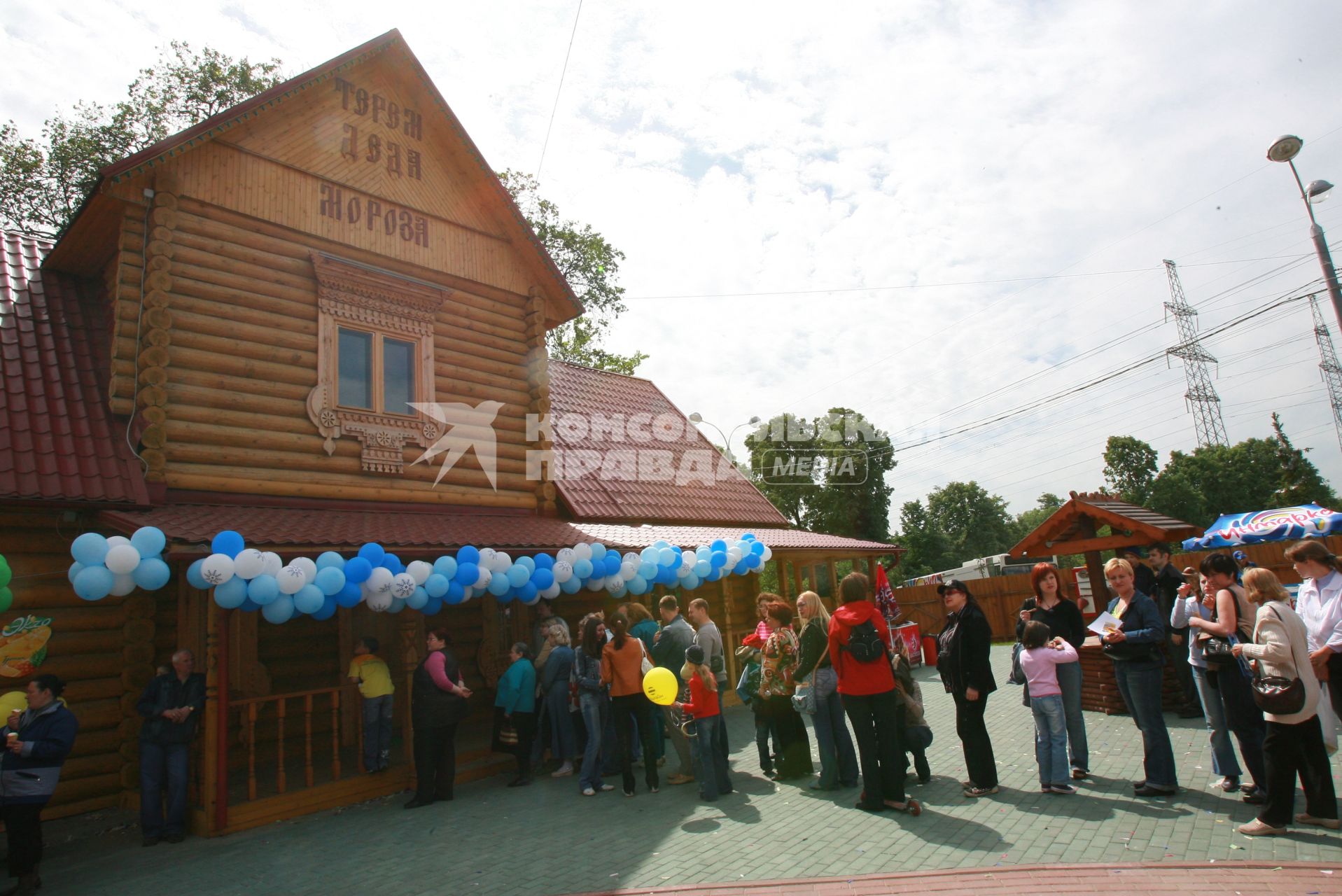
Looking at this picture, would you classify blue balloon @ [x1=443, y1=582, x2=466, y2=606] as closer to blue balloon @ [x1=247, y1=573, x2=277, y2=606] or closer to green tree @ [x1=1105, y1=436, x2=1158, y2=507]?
blue balloon @ [x1=247, y1=573, x2=277, y2=606]

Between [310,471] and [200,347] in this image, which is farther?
[310,471]

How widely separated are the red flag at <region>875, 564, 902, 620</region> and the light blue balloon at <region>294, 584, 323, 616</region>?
12086 mm

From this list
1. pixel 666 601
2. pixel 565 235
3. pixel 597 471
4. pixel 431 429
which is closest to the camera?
pixel 666 601

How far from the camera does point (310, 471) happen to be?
9570 mm

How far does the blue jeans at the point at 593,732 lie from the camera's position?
26.2 feet

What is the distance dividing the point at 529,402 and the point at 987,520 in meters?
67.9

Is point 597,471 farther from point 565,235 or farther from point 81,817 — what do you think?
point 565,235

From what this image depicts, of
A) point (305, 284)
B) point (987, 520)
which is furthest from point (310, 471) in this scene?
point (987, 520)

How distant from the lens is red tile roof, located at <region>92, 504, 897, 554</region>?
24.6ft

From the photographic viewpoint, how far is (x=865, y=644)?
20.3ft

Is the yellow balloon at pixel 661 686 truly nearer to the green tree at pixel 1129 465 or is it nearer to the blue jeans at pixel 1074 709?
the blue jeans at pixel 1074 709

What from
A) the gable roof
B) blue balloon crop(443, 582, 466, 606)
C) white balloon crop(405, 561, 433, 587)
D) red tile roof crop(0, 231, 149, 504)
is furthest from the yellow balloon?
the gable roof

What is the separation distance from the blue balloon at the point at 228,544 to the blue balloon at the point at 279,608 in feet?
1.80

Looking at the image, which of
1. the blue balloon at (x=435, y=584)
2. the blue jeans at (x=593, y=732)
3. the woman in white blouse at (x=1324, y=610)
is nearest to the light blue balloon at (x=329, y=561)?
the blue balloon at (x=435, y=584)
